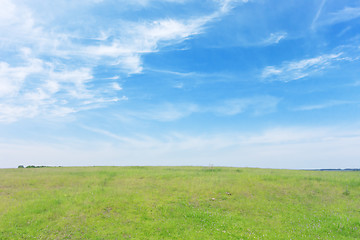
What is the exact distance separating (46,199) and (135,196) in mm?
9729

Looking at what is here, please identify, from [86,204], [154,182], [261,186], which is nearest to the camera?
[86,204]

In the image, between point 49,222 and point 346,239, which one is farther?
point 49,222

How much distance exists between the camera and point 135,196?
28469mm

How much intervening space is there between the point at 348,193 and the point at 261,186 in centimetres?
976

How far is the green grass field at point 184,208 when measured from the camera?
70.1 ft

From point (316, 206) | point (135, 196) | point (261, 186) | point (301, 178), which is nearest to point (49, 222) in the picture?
point (135, 196)

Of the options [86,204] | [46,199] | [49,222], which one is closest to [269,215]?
[86,204]

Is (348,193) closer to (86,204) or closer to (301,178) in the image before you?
(301,178)

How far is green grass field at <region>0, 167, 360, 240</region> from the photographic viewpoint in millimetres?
21359

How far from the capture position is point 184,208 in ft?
83.3

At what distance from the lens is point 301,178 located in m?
35.6

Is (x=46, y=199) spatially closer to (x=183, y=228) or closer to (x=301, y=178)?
(x=183, y=228)

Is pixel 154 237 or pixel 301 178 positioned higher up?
pixel 301 178

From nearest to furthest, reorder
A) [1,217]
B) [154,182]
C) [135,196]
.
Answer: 1. [1,217]
2. [135,196]
3. [154,182]
